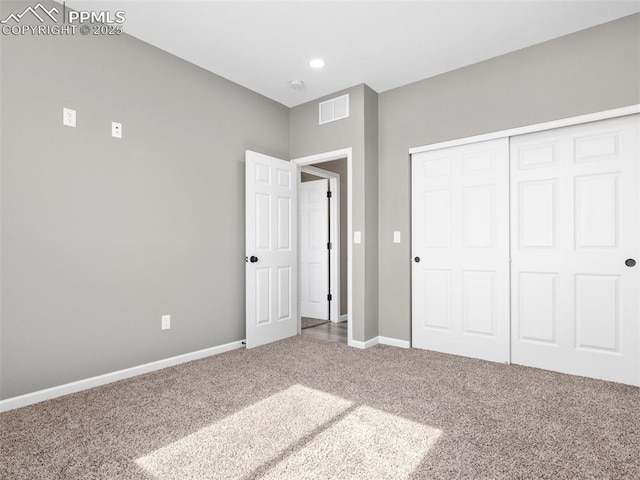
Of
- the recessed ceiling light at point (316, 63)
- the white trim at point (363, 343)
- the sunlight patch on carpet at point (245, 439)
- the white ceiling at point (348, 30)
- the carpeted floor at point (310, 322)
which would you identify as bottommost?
the carpeted floor at point (310, 322)

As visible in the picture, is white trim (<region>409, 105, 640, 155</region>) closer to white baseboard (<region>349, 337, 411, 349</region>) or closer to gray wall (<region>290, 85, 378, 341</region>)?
gray wall (<region>290, 85, 378, 341</region>)

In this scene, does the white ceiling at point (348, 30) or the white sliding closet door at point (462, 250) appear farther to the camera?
the white sliding closet door at point (462, 250)

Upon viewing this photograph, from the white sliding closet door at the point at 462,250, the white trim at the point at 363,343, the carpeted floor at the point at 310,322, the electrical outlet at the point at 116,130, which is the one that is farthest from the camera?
the carpeted floor at the point at 310,322

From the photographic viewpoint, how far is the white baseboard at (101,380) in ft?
7.56

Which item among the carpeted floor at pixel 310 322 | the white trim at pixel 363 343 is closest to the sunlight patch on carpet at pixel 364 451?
the white trim at pixel 363 343

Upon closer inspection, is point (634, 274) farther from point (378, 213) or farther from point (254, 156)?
point (254, 156)

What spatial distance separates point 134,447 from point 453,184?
126 inches

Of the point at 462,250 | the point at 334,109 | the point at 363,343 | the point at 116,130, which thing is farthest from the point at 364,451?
the point at 334,109

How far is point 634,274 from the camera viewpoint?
8.74 ft

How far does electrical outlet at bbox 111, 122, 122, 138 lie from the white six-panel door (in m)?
2.88

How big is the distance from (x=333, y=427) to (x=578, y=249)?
2346mm

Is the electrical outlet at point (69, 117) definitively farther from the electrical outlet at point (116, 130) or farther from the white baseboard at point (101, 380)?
the white baseboard at point (101, 380)

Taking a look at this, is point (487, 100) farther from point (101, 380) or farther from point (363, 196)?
point (101, 380)

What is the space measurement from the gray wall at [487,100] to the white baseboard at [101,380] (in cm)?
185
